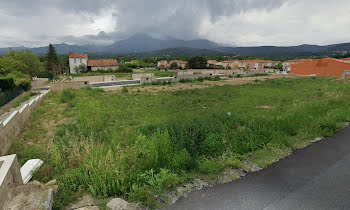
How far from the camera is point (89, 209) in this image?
2.78 metres

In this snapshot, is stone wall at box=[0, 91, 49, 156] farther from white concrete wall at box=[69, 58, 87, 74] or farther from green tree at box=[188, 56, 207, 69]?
green tree at box=[188, 56, 207, 69]

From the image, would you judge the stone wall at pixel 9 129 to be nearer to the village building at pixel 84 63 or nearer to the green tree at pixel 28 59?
the green tree at pixel 28 59

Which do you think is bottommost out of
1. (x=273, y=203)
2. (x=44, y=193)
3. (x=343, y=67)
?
(x=273, y=203)

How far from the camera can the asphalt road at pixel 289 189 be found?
9.85 ft

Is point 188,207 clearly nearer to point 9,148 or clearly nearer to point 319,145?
point 319,145

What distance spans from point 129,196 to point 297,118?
6889mm

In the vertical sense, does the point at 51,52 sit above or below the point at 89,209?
above

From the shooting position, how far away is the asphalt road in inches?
118

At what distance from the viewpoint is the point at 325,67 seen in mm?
37750

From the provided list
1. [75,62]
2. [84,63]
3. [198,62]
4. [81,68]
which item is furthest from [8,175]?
[198,62]

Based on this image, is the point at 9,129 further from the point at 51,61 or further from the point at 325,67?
the point at 325,67

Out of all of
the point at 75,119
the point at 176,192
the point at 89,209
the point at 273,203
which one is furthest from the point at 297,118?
the point at 75,119

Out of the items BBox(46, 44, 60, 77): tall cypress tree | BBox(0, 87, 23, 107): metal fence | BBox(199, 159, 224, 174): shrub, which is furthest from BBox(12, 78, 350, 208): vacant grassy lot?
BBox(46, 44, 60, 77): tall cypress tree

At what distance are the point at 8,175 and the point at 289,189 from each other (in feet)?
16.7
